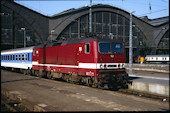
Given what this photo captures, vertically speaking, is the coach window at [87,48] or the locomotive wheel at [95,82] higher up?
the coach window at [87,48]

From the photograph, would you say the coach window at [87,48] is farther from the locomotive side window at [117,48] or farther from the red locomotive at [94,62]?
the locomotive side window at [117,48]

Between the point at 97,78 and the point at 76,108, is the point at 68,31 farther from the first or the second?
the point at 76,108

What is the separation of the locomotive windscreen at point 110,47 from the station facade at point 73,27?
36.1 meters

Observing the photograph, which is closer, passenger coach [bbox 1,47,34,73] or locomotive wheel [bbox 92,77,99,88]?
locomotive wheel [bbox 92,77,99,88]

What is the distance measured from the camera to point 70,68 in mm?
18781

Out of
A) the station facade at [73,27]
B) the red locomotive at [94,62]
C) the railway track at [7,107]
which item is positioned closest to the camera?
the railway track at [7,107]

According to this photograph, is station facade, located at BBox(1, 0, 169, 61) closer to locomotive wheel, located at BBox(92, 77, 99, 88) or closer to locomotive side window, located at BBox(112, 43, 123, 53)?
locomotive side window, located at BBox(112, 43, 123, 53)

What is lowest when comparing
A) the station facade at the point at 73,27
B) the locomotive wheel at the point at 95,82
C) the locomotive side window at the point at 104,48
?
the locomotive wheel at the point at 95,82

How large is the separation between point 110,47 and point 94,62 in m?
1.80

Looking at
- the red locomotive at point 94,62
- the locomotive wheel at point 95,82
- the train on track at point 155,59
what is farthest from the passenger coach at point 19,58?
the train on track at point 155,59

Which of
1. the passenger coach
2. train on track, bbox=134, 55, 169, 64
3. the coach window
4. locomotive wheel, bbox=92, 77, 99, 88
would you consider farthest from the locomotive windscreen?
train on track, bbox=134, 55, 169, 64

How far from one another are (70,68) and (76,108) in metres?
9.09

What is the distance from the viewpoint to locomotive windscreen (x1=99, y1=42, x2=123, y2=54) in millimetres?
15734

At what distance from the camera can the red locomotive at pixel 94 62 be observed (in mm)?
15453
